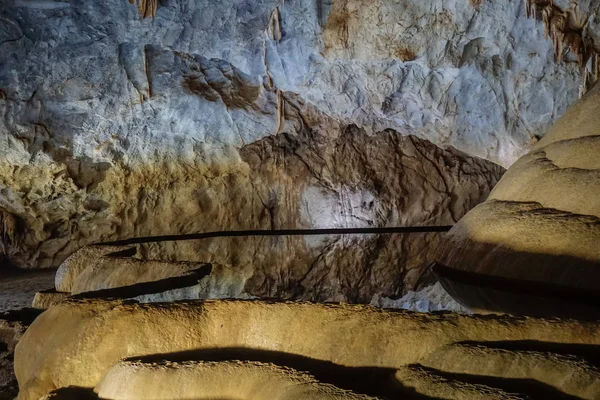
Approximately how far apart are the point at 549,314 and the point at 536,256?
607 mm

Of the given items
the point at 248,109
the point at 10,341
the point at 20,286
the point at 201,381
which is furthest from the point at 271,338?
the point at 248,109

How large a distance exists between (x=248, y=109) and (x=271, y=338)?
5678 millimetres

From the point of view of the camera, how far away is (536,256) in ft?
12.9

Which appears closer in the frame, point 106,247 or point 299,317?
point 299,317

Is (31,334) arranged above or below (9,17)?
below

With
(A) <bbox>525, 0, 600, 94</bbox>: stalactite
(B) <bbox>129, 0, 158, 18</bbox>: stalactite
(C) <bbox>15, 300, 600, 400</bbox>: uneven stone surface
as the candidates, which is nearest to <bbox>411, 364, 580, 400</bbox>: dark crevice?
(C) <bbox>15, 300, 600, 400</bbox>: uneven stone surface

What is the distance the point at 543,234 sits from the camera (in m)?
3.97

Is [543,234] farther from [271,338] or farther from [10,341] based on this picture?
[10,341]

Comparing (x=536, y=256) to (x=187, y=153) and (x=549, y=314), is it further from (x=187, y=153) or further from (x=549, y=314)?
(x=187, y=153)

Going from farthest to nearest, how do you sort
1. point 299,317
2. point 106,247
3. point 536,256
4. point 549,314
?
point 106,247, point 536,256, point 549,314, point 299,317

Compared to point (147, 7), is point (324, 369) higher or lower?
lower

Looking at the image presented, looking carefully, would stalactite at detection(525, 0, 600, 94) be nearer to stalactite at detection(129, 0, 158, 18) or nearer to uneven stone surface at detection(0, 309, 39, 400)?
stalactite at detection(129, 0, 158, 18)

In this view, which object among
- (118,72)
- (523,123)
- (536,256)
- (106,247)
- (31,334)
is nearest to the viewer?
(31,334)

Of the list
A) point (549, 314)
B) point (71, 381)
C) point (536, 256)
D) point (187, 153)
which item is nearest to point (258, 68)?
point (187, 153)
